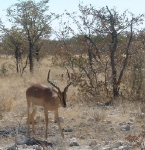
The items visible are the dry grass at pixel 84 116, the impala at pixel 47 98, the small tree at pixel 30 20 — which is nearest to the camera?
the impala at pixel 47 98

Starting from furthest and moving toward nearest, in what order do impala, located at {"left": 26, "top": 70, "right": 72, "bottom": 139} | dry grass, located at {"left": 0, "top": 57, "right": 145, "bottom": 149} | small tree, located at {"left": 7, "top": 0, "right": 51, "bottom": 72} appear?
small tree, located at {"left": 7, "top": 0, "right": 51, "bottom": 72}, dry grass, located at {"left": 0, "top": 57, "right": 145, "bottom": 149}, impala, located at {"left": 26, "top": 70, "right": 72, "bottom": 139}

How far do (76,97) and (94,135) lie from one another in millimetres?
4901

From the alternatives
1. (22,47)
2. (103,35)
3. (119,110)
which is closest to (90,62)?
(103,35)

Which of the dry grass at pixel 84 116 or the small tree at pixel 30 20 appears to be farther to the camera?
the small tree at pixel 30 20

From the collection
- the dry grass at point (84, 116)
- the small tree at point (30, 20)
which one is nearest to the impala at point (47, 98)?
the dry grass at point (84, 116)

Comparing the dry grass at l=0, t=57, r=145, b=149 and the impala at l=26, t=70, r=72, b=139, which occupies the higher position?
the impala at l=26, t=70, r=72, b=139

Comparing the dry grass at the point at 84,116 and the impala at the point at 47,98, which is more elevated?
the impala at the point at 47,98

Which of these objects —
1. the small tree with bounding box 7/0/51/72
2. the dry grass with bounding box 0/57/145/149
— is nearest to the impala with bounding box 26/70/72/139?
the dry grass with bounding box 0/57/145/149

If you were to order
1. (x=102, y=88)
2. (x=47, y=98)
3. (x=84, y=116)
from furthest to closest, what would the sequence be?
(x=102, y=88) → (x=84, y=116) → (x=47, y=98)

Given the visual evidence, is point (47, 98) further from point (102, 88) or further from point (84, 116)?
point (102, 88)

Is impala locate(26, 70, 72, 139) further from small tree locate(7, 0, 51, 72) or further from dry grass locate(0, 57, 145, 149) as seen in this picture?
small tree locate(7, 0, 51, 72)

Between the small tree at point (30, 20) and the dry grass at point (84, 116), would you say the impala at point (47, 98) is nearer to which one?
the dry grass at point (84, 116)

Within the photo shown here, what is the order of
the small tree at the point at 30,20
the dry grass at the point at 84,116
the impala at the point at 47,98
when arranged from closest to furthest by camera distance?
the impala at the point at 47,98 < the dry grass at the point at 84,116 < the small tree at the point at 30,20

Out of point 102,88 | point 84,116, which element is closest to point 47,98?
point 84,116
